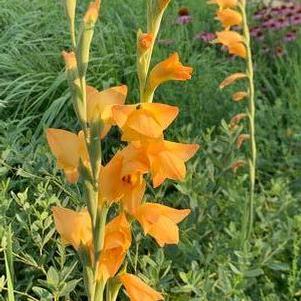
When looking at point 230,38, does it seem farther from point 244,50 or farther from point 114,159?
point 114,159

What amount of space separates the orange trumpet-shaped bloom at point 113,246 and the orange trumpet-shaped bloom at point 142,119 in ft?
0.54

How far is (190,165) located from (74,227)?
165 centimetres

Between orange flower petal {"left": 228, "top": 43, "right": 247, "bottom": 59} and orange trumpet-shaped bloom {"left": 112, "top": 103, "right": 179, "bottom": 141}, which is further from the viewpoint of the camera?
orange flower petal {"left": 228, "top": 43, "right": 247, "bottom": 59}

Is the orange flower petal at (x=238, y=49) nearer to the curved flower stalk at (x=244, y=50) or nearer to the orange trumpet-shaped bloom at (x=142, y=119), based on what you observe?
the curved flower stalk at (x=244, y=50)

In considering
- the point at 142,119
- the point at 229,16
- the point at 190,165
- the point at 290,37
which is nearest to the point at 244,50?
the point at 229,16

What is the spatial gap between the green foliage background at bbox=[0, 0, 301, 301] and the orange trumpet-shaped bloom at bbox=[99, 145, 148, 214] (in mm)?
511

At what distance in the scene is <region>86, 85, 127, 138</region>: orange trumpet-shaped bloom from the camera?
4.13 ft

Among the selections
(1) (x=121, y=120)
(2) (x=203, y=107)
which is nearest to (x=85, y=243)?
(1) (x=121, y=120)

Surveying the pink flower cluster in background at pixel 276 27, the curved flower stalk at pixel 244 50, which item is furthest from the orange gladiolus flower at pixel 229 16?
the pink flower cluster in background at pixel 276 27

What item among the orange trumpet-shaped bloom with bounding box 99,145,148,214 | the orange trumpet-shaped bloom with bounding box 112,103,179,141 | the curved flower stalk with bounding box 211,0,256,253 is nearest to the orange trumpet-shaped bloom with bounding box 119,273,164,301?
the orange trumpet-shaped bloom with bounding box 99,145,148,214

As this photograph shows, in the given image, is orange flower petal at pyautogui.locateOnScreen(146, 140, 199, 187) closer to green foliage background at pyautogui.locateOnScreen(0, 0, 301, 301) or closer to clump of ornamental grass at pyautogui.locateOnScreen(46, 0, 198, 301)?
clump of ornamental grass at pyautogui.locateOnScreen(46, 0, 198, 301)

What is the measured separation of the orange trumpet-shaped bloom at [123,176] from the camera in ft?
4.09

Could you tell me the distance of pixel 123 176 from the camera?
4.17 ft

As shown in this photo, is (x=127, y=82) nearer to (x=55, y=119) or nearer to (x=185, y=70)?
(x=55, y=119)
